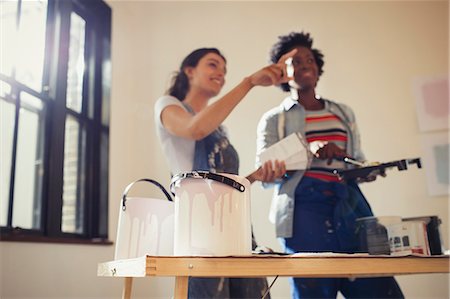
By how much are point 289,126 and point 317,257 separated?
0.80 meters

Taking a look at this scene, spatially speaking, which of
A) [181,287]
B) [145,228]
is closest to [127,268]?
[181,287]

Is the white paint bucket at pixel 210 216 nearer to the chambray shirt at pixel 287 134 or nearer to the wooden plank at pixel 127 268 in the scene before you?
the wooden plank at pixel 127 268

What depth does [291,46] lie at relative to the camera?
1.72 meters

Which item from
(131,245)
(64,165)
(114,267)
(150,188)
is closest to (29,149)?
(64,165)

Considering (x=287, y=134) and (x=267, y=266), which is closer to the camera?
(x=267, y=266)

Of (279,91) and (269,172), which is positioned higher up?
(279,91)

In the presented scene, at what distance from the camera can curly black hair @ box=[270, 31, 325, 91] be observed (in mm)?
1711

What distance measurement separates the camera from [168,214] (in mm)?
1109

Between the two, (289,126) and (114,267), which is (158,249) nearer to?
(114,267)

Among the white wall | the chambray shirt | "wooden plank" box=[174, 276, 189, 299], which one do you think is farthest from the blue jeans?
"wooden plank" box=[174, 276, 189, 299]

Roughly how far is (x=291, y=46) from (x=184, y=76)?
0.40m

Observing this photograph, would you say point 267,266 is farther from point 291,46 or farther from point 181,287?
point 291,46

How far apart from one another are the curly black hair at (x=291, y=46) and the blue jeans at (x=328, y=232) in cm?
44

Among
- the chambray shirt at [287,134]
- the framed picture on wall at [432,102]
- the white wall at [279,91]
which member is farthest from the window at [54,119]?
the framed picture on wall at [432,102]
